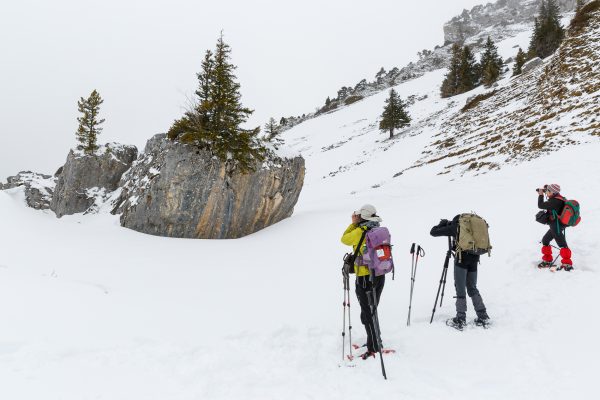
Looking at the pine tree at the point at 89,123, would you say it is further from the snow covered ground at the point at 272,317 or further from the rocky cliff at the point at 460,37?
the rocky cliff at the point at 460,37

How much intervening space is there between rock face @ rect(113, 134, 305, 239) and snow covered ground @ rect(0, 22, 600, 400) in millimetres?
1184

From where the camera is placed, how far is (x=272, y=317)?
759 centimetres

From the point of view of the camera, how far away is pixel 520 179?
54.1 feet

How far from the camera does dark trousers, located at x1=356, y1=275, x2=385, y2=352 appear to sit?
19.5ft

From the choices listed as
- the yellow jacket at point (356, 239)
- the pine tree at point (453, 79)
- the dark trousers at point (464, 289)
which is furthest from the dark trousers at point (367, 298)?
the pine tree at point (453, 79)

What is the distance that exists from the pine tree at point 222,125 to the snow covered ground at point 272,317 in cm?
437

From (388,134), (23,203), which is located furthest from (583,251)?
(388,134)

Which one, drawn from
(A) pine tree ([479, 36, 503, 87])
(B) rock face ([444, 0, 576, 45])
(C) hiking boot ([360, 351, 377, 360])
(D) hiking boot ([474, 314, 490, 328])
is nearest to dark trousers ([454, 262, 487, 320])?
(D) hiking boot ([474, 314, 490, 328])

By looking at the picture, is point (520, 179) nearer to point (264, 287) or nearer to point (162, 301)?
point (264, 287)

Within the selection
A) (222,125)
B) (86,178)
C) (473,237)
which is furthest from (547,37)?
(86,178)

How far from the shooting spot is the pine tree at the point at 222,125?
15406 millimetres

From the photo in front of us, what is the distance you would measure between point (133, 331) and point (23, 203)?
17.4 metres

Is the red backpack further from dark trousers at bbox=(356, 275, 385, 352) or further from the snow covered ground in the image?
dark trousers at bbox=(356, 275, 385, 352)

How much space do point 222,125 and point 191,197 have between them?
378 centimetres
